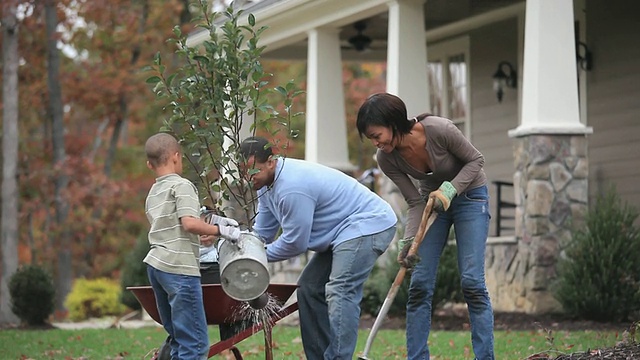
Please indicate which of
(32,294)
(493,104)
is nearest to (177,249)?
(32,294)

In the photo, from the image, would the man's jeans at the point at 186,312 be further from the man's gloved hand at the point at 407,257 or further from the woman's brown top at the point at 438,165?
the woman's brown top at the point at 438,165

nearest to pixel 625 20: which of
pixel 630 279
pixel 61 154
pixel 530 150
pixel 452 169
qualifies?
pixel 530 150

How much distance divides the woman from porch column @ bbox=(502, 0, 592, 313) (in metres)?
4.45

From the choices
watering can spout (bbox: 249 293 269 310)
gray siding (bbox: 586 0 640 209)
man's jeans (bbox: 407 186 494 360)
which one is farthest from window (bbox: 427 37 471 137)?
watering can spout (bbox: 249 293 269 310)

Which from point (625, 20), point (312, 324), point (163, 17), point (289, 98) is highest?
point (163, 17)

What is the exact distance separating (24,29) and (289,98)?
13424mm

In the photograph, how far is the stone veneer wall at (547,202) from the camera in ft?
34.2

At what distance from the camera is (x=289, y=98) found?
561cm

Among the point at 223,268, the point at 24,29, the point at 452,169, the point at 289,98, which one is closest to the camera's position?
the point at 223,268

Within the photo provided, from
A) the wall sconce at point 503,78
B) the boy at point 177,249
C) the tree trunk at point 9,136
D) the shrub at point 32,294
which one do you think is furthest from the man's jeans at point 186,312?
the tree trunk at point 9,136

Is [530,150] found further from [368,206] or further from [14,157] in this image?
[14,157]

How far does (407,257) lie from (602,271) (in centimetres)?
477

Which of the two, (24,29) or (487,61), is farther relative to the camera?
(24,29)

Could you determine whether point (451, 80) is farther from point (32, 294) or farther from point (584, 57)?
point (32, 294)
